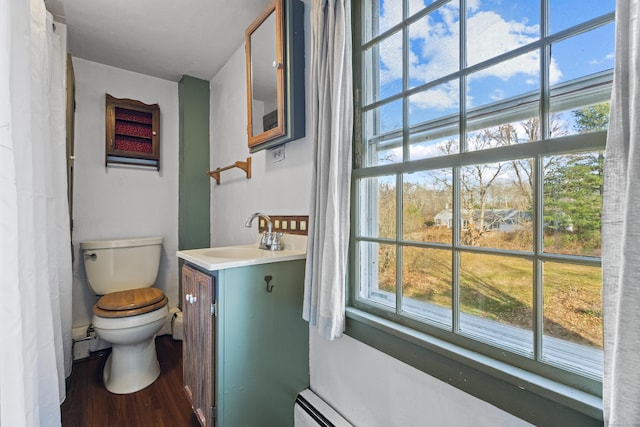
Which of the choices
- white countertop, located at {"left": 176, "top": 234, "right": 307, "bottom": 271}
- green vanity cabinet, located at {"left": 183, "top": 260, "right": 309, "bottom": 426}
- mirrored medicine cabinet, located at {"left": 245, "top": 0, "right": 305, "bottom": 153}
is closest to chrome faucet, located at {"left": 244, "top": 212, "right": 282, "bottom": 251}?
white countertop, located at {"left": 176, "top": 234, "right": 307, "bottom": 271}

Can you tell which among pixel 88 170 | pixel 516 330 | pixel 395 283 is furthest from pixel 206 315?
pixel 88 170

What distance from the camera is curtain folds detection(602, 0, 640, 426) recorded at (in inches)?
19.2

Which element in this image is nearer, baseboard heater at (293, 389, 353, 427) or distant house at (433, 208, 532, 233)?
distant house at (433, 208, 532, 233)

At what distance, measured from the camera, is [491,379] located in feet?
2.47

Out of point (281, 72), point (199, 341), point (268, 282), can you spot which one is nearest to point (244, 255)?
point (268, 282)

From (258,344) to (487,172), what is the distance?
1.12 metres

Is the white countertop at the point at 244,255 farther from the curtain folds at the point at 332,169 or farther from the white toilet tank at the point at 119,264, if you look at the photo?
the white toilet tank at the point at 119,264

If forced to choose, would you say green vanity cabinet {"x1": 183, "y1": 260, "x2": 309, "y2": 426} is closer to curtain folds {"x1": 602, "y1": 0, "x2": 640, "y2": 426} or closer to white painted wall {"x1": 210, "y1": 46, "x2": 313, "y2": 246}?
white painted wall {"x1": 210, "y1": 46, "x2": 313, "y2": 246}

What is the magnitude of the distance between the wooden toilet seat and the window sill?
1.45 m

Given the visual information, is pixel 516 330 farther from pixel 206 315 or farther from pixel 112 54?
pixel 112 54

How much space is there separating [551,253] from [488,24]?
0.67 meters

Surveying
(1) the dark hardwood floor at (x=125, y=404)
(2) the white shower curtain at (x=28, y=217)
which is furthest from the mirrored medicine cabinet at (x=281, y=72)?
(1) the dark hardwood floor at (x=125, y=404)

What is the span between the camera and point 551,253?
70 centimetres

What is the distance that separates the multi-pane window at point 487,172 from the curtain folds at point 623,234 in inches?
3.9
